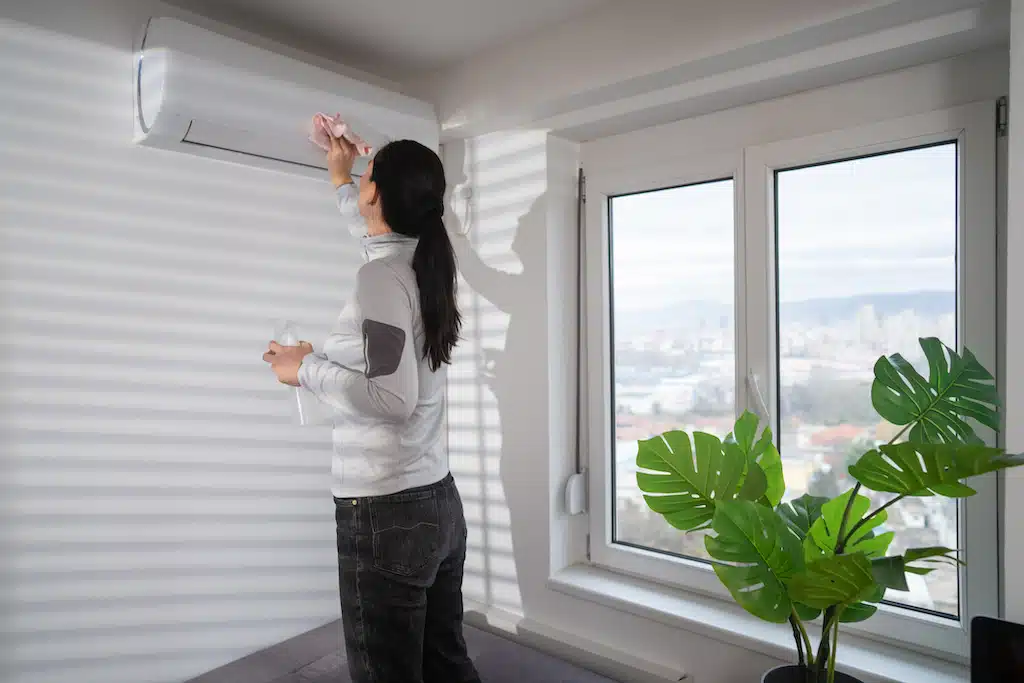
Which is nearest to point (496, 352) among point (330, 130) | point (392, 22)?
point (330, 130)

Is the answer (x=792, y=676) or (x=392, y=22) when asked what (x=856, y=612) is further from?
(x=392, y=22)

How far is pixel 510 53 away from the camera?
196 centimetres

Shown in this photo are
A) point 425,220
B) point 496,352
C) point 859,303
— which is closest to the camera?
point 425,220

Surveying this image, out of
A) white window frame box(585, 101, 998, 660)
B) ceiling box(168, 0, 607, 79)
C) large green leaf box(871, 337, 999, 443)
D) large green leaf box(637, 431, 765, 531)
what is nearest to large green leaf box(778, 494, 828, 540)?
large green leaf box(637, 431, 765, 531)

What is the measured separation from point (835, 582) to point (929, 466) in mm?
236

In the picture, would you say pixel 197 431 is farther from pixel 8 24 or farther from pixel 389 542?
pixel 8 24

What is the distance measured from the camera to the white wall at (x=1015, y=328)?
4.02ft

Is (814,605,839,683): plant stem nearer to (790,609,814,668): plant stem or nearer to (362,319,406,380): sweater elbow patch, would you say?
(790,609,814,668): plant stem

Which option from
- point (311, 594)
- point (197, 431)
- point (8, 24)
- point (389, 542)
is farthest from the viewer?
point (311, 594)

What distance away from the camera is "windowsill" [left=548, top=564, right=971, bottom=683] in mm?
1449

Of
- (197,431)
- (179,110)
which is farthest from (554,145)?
(197,431)

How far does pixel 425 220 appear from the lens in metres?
1.33

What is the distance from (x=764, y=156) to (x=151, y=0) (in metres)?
1.49

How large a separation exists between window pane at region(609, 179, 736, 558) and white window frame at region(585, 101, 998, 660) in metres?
0.04
